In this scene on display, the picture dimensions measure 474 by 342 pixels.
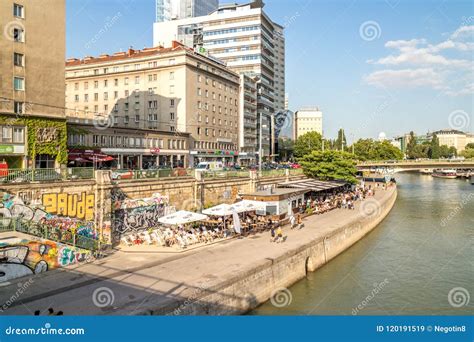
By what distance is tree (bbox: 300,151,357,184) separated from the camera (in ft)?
Answer: 195

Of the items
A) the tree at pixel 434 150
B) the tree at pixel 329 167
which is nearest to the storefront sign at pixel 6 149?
the tree at pixel 329 167

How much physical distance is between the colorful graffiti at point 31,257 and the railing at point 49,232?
0.66 metres

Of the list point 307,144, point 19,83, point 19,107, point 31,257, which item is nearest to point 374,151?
point 307,144

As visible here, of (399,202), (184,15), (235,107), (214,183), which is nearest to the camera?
(214,183)

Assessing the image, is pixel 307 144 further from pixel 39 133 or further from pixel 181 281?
pixel 181 281

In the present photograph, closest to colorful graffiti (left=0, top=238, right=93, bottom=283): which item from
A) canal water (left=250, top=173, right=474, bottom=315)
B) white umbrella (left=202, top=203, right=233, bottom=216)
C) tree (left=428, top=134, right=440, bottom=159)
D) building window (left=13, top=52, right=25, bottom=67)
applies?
canal water (left=250, top=173, right=474, bottom=315)

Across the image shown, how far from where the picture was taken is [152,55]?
73.7m

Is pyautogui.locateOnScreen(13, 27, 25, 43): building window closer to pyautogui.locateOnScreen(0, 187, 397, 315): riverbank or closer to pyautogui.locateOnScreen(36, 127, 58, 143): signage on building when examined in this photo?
pyautogui.locateOnScreen(36, 127, 58, 143): signage on building

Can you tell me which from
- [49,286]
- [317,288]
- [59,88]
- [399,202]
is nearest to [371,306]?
[317,288]

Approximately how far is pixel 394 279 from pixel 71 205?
20.8 m

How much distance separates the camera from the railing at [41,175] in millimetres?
22375

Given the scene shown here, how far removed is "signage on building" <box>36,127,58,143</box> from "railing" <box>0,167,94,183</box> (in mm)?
9176

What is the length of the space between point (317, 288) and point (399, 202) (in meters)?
51.4

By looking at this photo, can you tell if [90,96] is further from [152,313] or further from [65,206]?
[152,313]
